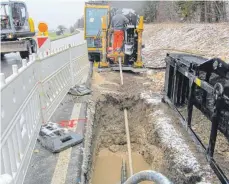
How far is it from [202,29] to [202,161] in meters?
15.1

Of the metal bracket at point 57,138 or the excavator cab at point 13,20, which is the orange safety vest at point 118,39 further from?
the metal bracket at point 57,138

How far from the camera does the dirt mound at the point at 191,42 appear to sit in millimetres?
13562

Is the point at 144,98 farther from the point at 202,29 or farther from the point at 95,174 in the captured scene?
the point at 202,29

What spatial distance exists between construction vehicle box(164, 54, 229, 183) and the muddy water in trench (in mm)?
1396

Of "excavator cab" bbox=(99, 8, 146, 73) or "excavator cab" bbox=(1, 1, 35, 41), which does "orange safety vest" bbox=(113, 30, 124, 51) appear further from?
"excavator cab" bbox=(1, 1, 35, 41)

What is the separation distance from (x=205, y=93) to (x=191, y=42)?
1266 centimetres

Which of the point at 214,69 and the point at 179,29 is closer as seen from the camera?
the point at 214,69

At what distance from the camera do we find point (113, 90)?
8.59 m

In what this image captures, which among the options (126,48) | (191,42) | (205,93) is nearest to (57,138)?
(205,93)

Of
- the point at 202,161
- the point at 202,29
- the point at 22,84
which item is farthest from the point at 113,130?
the point at 202,29

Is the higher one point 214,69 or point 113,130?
point 214,69

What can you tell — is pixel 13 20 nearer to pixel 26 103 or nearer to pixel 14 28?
pixel 14 28

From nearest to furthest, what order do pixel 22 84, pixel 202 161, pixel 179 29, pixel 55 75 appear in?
pixel 22 84
pixel 202 161
pixel 55 75
pixel 179 29

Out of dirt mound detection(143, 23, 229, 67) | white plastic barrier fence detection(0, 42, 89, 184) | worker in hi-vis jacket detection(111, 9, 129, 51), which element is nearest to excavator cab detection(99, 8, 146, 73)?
worker in hi-vis jacket detection(111, 9, 129, 51)
